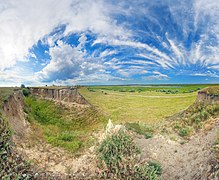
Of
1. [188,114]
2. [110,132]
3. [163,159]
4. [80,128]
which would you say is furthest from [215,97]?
[110,132]

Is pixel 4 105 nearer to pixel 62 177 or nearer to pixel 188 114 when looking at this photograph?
pixel 62 177

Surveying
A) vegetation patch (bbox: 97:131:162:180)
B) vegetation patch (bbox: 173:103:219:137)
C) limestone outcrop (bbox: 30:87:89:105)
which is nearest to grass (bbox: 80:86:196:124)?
vegetation patch (bbox: 173:103:219:137)

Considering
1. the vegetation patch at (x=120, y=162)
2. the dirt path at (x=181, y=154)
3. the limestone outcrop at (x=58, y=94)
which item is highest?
the limestone outcrop at (x=58, y=94)

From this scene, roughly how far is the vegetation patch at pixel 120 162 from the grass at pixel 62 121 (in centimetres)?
554

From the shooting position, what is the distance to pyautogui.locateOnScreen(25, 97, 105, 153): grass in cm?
1463

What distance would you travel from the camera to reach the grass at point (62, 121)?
14.6m

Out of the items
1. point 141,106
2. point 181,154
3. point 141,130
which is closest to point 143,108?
point 141,106

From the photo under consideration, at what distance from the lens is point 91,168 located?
827 centimetres

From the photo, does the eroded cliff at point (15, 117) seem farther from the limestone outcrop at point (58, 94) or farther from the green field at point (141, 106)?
the green field at point (141, 106)

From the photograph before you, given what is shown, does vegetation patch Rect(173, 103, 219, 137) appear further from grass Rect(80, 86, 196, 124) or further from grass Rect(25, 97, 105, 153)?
grass Rect(25, 97, 105, 153)

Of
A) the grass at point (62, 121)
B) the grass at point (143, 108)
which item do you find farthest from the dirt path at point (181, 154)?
the grass at point (143, 108)

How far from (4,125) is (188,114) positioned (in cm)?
1527

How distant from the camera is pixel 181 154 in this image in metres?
11.0

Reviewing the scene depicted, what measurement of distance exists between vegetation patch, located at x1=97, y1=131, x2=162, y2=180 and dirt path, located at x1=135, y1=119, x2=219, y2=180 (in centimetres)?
113
